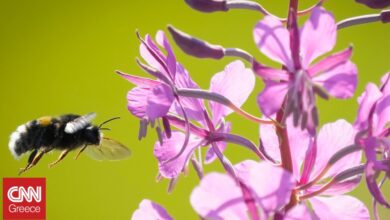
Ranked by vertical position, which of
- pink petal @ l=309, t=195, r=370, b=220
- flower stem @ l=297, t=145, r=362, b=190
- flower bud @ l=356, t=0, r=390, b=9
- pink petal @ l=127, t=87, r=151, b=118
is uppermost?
flower bud @ l=356, t=0, r=390, b=9

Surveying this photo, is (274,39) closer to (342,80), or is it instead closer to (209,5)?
(342,80)

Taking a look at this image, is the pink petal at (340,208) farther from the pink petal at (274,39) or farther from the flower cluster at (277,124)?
the pink petal at (274,39)

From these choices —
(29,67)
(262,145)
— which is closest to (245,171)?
(262,145)

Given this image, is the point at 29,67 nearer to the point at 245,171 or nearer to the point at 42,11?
the point at 42,11

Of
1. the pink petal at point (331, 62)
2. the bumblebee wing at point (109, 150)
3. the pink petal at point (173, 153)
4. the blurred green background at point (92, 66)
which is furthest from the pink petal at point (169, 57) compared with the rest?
the blurred green background at point (92, 66)

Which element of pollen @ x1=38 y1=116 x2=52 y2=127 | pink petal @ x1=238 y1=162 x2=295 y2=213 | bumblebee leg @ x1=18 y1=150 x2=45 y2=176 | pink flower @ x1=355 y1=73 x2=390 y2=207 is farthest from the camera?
pollen @ x1=38 y1=116 x2=52 y2=127

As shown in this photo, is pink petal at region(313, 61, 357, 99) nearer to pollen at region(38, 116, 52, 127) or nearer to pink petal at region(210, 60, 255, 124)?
pink petal at region(210, 60, 255, 124)

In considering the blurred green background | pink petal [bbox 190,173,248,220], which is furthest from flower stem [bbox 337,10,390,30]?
the blurred green background

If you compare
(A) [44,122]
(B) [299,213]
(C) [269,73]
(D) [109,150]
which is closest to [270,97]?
(C) [269,73]
